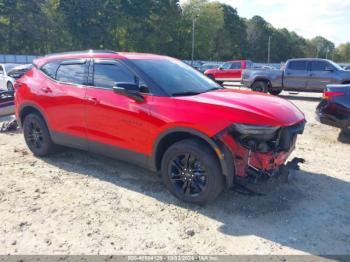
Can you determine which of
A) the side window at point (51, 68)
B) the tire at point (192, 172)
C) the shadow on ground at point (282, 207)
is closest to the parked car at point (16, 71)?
the side window at point (51, 68)

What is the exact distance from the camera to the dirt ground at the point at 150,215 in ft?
11.7

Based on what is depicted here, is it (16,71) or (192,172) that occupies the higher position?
(16,71)

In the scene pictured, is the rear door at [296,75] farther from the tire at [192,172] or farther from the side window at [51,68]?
the tire at [192,172]

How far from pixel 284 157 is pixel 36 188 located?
3324 mm

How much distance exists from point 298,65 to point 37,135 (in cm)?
1276

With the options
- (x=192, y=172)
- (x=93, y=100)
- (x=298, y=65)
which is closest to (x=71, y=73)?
(x=93, y=100)

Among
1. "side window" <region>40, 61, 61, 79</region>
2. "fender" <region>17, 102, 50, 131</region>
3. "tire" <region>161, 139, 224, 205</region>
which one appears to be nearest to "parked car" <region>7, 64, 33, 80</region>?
"fender" <region>17, 102, 50, 131</region>

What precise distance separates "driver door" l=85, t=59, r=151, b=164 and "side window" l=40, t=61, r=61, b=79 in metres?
0.88

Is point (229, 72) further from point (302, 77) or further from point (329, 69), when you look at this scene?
point (329, 69)

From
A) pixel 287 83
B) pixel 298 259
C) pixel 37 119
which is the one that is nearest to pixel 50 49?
pixel 287 83

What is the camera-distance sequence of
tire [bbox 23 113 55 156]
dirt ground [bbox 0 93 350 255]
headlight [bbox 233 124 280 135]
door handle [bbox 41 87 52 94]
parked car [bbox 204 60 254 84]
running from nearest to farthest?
dirt ground [bbox 0 93 350 255] < headlight [bbox 233 124 280 135] < door handle [bbox 41 87 52 94] < tire [bbox 23 113 55 156] < parked car [bbox 204 60 254 84]

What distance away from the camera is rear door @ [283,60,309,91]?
15617 millimetres

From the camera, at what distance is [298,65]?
15.8 metres

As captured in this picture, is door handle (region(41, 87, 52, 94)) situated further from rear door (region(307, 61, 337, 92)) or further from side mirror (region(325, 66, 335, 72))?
side mirror (region(325, 66, 335, 72))
